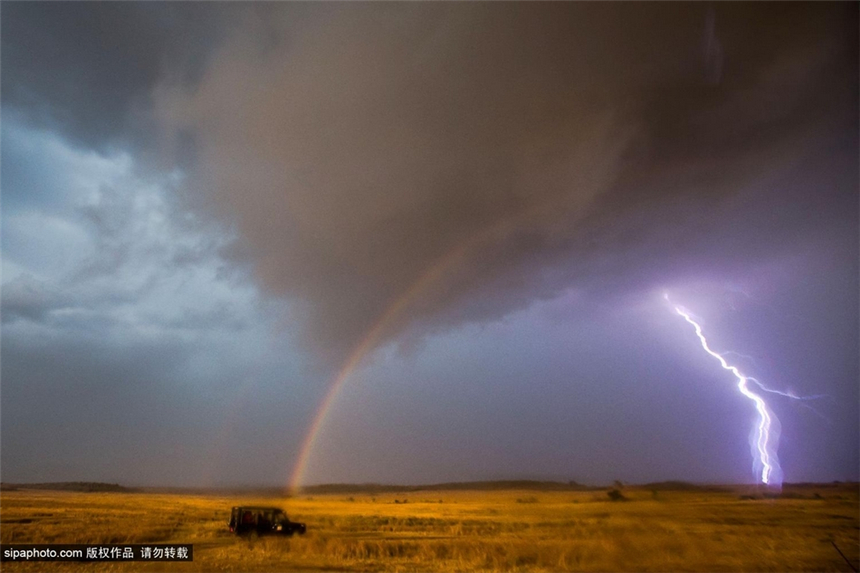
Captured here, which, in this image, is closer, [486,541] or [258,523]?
[486,541]

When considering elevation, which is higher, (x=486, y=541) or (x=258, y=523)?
(x=258, y=523)

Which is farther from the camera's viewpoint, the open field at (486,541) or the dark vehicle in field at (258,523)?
the dark vehicle in field at (258,523)

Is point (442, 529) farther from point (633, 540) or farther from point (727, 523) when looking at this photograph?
point (727, 523)

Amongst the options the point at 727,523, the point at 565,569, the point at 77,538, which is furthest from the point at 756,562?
the point at 77,538

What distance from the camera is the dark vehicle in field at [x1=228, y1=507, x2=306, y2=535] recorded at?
2809cm

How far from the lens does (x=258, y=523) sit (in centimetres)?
2823

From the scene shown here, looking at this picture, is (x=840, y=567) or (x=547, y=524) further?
(x=547, y=524)

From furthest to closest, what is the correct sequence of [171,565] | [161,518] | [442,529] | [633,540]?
[161,518]
[442,529]
[633,540]
[171,565]

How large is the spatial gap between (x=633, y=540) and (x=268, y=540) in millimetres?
17994

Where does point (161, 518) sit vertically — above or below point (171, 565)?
below

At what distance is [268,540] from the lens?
27.3m

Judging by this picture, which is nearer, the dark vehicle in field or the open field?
the open field

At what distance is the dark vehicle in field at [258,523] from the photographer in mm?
28087

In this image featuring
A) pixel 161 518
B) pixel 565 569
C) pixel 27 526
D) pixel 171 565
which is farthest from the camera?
pixel 161 518
